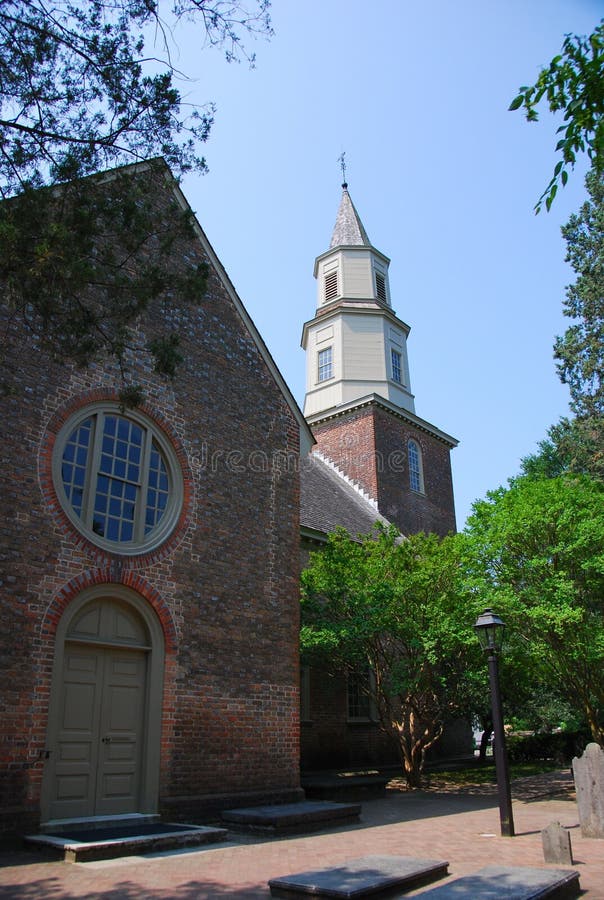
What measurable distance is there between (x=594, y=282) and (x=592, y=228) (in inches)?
88.5

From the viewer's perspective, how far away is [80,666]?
9.78m

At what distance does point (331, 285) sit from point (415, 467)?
890cm

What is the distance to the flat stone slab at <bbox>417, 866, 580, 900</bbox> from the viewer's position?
5492 millimetres

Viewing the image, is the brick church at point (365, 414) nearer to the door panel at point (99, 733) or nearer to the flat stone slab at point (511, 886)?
the door panel at point (99, 733)

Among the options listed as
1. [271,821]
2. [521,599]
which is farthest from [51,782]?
[521,599]

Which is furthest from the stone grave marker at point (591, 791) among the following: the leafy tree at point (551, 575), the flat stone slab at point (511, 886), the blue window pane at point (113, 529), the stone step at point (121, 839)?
the blue window pane at point (113, 529)

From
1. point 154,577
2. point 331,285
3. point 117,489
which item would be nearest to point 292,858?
point 154,577

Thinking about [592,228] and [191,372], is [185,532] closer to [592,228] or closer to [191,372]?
[191,372]

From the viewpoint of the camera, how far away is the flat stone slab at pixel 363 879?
19.1ft

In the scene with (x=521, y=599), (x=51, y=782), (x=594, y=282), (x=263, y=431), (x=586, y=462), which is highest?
(x=594, y=282)

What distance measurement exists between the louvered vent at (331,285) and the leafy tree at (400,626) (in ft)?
51.0

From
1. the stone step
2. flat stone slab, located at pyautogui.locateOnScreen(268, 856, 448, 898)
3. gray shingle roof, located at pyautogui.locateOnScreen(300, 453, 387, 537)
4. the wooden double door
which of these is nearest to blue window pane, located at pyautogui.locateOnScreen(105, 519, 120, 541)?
the wooden double door

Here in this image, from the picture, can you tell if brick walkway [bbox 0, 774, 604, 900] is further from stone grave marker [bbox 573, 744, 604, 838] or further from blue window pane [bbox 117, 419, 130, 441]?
blue window pane [bbox 117, 419, 130, 441]

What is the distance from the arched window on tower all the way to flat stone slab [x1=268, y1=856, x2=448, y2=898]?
21.5 meters
